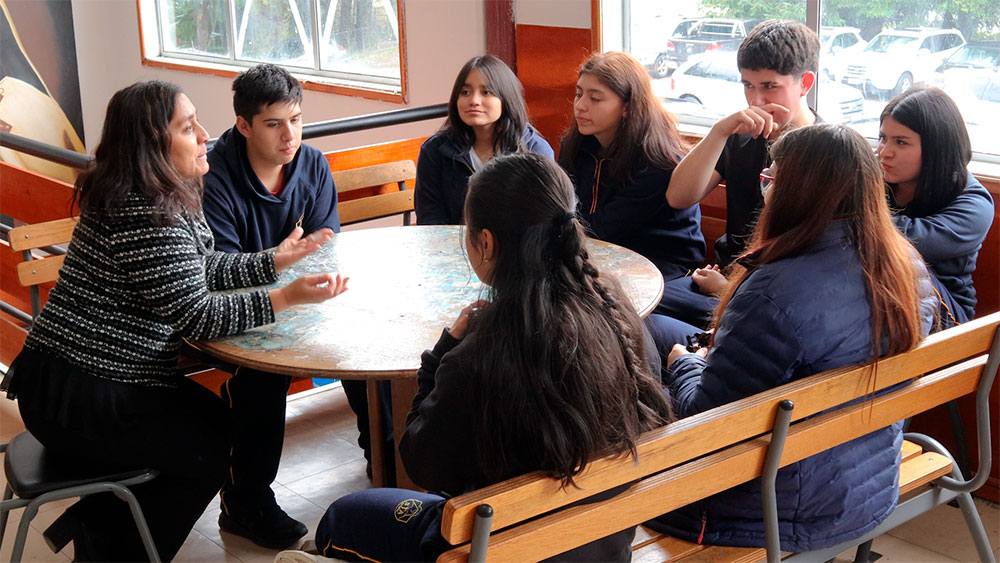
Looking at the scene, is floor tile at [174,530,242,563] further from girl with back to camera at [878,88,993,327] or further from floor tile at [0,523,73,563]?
girl with back to camera at [878,88,993,327]

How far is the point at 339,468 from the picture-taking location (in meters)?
3.09

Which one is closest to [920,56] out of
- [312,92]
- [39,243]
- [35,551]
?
[39,243]

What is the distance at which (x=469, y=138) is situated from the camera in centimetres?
330

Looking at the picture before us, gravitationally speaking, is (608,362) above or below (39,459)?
above

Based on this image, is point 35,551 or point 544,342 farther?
point 35,551

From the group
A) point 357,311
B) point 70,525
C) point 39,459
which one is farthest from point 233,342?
point 70,525

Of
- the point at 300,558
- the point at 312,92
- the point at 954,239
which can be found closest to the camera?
the point at 300,558

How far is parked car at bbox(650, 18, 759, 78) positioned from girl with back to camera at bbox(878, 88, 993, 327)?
1.32 meters

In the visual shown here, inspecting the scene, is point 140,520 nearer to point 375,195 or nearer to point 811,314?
point 811,314

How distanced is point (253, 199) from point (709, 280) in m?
1.35

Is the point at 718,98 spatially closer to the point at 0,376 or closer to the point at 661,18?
the point at 661,18

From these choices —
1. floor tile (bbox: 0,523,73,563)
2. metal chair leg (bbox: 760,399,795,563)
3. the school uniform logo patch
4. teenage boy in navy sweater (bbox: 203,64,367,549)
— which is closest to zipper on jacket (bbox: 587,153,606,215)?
teenage boy in navy sweater (bbox: 203,64,367,549)

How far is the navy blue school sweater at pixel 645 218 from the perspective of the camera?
3.04 m

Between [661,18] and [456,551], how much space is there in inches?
119
